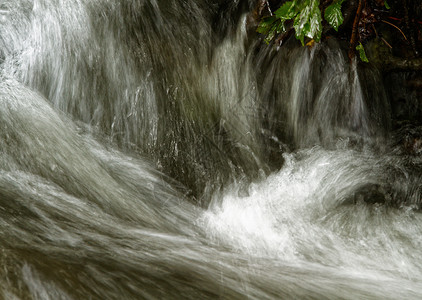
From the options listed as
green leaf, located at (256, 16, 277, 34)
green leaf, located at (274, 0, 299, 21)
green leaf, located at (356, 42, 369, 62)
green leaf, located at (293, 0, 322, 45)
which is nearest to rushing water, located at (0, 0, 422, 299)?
green leaf, located at (356, 42, 369, 62)

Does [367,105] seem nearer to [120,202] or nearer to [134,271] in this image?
[120,202]

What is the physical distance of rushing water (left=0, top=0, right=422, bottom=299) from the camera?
2801mm

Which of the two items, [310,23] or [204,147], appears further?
[204,147]

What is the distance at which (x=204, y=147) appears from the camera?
12.8 feet

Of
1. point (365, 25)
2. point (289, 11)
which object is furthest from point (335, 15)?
point (365, 25)

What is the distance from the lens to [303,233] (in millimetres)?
3135

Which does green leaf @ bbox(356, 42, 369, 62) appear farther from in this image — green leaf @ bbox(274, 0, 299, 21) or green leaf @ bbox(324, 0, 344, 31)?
green leaf @ bbox(274, 0, 299, 21)

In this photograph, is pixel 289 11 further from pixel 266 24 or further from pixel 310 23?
pixel 266 24

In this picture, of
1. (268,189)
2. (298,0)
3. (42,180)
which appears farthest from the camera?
(268,189)

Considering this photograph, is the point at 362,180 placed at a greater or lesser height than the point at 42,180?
greater

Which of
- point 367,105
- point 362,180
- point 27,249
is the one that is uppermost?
point 367,105

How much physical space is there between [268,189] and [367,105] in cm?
126

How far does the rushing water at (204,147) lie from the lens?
9.19ft

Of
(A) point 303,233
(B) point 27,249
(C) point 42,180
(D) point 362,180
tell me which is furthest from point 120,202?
(D) point 362,180
